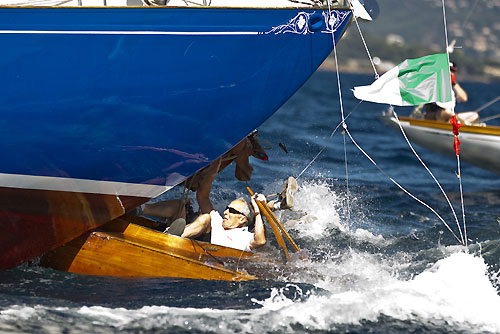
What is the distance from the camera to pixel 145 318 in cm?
536

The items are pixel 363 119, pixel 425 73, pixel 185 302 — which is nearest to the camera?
pixel 185 302

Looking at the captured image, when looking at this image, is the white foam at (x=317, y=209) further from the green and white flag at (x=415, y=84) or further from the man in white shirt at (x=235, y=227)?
the green and white flag at (x=415, y=84)

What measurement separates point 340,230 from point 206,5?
324cm

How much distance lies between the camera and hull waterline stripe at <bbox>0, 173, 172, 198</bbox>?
5930mm

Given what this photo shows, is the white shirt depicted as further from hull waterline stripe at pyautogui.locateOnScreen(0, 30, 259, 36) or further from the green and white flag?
hull waterline stripe at pyautogui.locateOnScreen(0, 30, 259, 36)

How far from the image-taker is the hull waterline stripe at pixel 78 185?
5.93 meters

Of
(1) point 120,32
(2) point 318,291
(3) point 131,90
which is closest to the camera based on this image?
(1) point 120,32

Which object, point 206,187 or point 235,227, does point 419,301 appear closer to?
point 235,227

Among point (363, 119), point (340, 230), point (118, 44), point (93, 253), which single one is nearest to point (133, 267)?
point (93, 253)

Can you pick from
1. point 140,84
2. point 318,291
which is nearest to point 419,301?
point 318,291

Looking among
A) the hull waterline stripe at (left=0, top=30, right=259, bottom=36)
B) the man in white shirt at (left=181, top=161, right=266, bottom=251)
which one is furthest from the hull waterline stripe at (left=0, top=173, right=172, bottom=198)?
the hull waterline stripe at (left=0, top=30, right=259, bottom=36)

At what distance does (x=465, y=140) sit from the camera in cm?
1149

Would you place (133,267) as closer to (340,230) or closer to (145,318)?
(145,318)

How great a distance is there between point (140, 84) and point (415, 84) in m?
2.30
